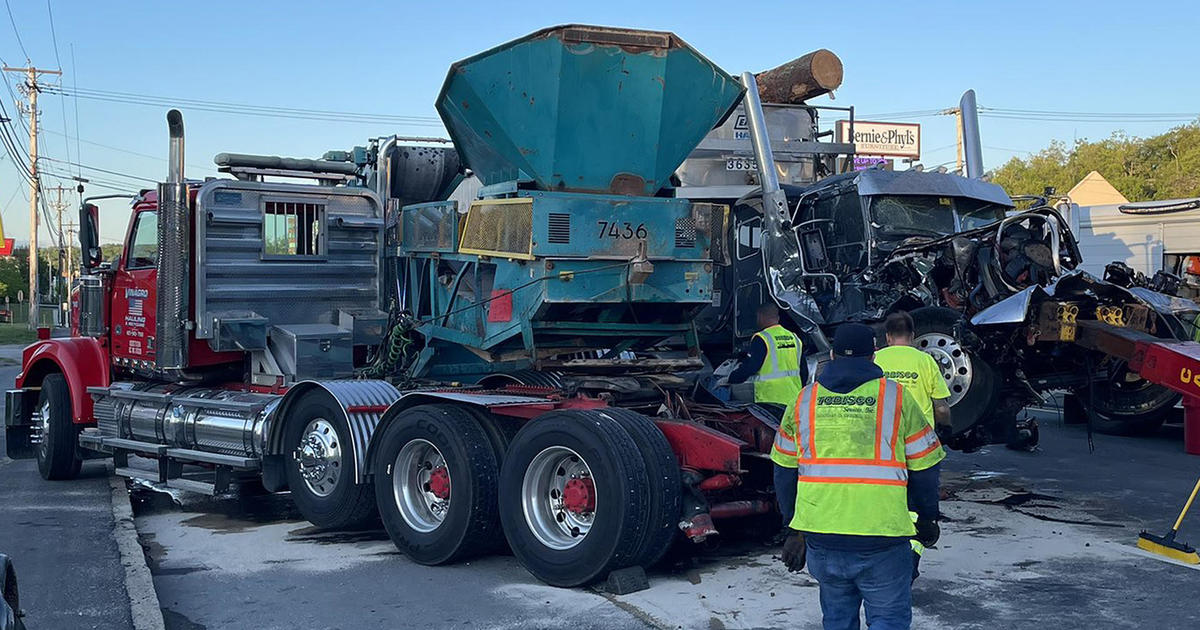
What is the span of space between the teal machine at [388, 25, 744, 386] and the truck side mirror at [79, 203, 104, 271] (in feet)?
12.5

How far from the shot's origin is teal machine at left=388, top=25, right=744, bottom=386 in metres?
7.94

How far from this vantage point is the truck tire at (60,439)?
11.2m

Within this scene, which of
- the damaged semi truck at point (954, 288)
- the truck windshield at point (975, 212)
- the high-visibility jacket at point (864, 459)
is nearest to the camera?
the high-visibility jacket at point (864, 459)

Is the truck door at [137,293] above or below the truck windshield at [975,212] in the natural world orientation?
below

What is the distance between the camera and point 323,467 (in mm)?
8430

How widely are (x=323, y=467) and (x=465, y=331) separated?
144 centimetres

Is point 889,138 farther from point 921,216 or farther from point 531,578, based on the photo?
point 531,578

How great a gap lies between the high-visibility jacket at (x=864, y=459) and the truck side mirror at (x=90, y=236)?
817 centimetres

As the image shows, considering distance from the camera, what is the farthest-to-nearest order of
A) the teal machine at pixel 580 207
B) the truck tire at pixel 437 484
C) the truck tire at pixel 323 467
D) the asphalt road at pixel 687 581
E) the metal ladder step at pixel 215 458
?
1. the metal ladder step at pixel 215 458
2. the truck tire at pixel 323 467
3. the teal machine at pixel 580 207
4. the truck tire at pixel 437 484
5. the asphalt road at pixel 687 581

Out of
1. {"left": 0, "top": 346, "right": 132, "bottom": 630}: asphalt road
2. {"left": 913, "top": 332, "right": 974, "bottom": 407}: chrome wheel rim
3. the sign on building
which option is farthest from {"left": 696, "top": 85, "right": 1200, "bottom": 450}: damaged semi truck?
the sign on building

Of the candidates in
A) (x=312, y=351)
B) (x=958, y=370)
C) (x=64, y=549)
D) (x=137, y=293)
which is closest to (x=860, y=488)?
(x=958, y=370)

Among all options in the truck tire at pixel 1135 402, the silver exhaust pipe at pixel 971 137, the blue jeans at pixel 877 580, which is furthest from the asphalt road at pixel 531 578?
the silver exhaust pipe at pixel 971 137

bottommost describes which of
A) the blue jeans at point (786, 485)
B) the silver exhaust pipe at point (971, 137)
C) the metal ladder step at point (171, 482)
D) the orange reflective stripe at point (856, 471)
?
the metal ladder step at point (171, 482)

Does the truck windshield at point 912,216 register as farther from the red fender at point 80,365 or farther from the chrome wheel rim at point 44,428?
the chrome wheel rim at point 44,428
